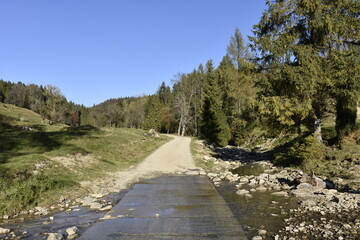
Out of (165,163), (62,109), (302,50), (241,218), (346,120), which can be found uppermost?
(62,109)

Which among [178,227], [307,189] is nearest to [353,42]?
[307,189]

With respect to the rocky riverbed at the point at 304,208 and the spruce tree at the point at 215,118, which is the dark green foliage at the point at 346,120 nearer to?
the rocky riverbed at the point at 304,208

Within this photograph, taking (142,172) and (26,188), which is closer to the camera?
(26,188)

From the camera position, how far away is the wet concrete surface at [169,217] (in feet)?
20.2

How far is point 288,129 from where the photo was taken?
17.1 meters

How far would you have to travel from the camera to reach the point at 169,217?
7.36m

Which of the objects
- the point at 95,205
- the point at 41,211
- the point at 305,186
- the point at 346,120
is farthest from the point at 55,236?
the point at 346,120

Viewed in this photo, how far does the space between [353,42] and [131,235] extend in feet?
50.6

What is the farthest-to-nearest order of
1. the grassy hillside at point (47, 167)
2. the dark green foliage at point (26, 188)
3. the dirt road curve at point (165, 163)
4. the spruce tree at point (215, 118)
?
the spruce tree at point (215, 118)
the dirt road curve at point (165, 163)
the grassy hillside at point (47, 167)
the dark green foliage at point (26, 188)

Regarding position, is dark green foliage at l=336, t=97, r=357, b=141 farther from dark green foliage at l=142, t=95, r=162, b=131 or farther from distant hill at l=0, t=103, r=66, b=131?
dark green foliage at l=142, t=95, r=162, b=131

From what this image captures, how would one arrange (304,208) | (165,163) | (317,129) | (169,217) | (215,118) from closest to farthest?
(169,217) → (304,208) → (317,129) → (165,163) → (215,118)

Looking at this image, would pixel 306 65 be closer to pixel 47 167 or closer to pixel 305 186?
pixel 305 186

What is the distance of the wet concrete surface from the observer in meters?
6.16

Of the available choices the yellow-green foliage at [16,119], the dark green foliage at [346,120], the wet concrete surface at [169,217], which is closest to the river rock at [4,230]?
the wet concrete surface at [169,217]
